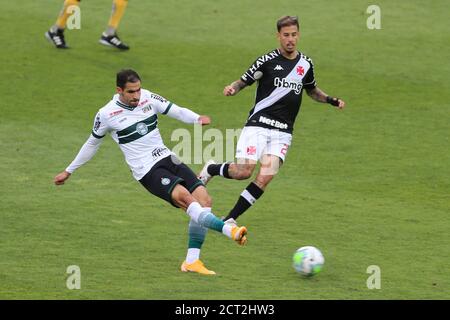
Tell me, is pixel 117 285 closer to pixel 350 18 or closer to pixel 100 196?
pixel 100 196

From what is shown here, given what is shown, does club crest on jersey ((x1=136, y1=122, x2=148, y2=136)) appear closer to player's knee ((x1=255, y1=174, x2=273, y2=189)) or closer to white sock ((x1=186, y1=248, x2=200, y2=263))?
white sock ((x1=186, y1=248, x2=200, y2=263))

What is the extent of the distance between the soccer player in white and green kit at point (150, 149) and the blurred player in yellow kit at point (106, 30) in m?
9.18

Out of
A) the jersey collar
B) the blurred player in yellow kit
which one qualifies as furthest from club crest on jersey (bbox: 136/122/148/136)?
the blurred player in yellow kit

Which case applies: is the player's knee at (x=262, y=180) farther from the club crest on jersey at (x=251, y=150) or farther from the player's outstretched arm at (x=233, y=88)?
the player's outstretched arm at (x=233, y=88)

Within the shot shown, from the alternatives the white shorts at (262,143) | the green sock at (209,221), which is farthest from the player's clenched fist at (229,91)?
the green sock at (209,221)

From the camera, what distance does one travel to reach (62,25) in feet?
69.7

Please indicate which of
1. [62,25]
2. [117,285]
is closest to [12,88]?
[62,25]

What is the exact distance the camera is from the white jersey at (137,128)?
1195cm

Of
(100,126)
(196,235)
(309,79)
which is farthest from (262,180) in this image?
(100,126)

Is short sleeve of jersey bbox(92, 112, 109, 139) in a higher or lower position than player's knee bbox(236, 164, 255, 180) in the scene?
higher

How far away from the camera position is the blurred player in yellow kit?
20906 millimetres

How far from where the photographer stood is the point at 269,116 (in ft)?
44.7

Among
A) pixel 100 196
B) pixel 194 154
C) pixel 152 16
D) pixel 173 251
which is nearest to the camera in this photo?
pixel 173 251

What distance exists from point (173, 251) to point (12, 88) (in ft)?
28.2
